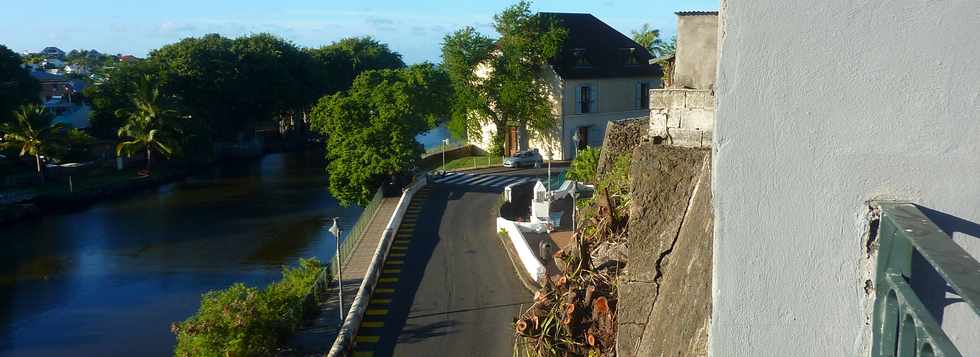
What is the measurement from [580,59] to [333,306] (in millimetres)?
25423

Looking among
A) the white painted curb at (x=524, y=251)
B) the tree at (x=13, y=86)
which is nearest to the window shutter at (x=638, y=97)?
the white painted curb at (x=524, y=251)

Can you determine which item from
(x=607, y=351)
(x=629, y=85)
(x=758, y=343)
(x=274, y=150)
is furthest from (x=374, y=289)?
(x=274, y=150)

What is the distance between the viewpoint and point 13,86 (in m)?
40.5

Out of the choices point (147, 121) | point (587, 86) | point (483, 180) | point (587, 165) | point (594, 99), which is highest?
point (587, 86)

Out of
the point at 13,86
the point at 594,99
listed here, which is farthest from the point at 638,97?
the point at 13,86

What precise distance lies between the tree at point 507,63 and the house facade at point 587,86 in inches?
37.6

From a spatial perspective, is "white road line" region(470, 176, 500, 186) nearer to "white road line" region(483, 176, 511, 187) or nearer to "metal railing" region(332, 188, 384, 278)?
"white road line" region(483, 176, 511, 187)

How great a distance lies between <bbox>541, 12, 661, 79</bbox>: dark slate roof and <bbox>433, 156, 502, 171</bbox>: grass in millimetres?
5686

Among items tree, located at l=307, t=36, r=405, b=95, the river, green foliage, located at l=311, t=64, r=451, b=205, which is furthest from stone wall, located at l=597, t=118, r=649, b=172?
tree, located at l=307, t=36, r=405, b=95

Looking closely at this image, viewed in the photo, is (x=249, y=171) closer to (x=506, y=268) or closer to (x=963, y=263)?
(x=506, y=268)

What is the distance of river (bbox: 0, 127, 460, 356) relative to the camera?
20.3 m

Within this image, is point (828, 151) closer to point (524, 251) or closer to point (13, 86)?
point (524, 251)

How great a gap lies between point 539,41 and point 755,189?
1390 inches

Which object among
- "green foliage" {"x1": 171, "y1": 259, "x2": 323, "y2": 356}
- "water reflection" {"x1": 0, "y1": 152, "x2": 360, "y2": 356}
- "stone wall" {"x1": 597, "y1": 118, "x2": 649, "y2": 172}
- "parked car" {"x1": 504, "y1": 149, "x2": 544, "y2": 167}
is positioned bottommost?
"water reflection" {"x1": 0, "y1": 152, "x2": 360, "y2": 356}
